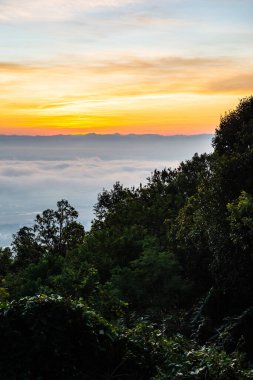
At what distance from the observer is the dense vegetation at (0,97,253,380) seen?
28.4 feet

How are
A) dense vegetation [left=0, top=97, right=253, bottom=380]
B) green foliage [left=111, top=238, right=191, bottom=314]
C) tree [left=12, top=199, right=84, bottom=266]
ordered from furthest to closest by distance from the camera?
tree [left=12, top=199, right=84, bottom=266]
green foliage [left=111, top=238, right=191, bottom=314]
dense vegetation [left=0, top=97, right=253, bottom=380]

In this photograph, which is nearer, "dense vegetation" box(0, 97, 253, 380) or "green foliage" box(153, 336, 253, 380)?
"green foliage" box(153, 336, 253, 380)

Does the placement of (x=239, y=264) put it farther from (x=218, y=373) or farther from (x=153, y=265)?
(x=218, y=373)

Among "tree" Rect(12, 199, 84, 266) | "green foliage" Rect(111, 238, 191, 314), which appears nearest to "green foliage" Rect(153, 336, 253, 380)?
"green foliage" Rect(111, 238, 191, 314)

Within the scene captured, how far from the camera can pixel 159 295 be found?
22375 mm

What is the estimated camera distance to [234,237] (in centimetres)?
1878

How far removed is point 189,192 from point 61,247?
23.6 metres

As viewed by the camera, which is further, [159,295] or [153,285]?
[153,285]

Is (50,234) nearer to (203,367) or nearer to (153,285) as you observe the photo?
(153,285)

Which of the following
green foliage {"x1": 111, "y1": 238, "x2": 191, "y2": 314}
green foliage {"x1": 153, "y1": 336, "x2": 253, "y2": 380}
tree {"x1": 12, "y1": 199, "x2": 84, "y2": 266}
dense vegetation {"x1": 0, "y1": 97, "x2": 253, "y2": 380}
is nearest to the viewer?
green foliage {"x1": 153, "y1": 336, "x2": 253, "y2": 380}

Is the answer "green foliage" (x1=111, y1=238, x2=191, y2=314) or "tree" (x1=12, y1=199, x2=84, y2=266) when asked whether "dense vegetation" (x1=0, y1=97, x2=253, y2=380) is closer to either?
"green foliage" (x1=111, y1=238, x2=191, y2=314)

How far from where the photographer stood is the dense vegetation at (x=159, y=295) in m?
8.66

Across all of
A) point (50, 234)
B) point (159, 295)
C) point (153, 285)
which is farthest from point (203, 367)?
point (50, 234)

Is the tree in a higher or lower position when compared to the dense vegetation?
higher
